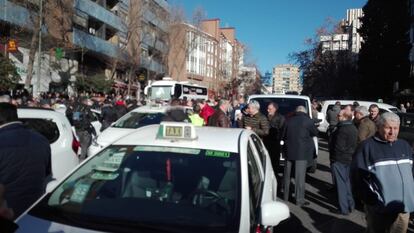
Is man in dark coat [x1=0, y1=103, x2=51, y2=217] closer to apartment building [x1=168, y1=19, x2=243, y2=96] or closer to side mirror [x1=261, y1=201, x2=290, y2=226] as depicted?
side mirror [x1=261, y1=201, x2=290, y2=226]

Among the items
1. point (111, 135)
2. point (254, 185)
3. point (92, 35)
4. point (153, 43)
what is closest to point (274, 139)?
point (111, 135)

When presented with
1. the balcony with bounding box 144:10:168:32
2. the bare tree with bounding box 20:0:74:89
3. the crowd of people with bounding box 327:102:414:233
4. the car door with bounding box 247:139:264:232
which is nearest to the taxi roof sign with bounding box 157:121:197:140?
the car door with bounding box 247:139:264:232

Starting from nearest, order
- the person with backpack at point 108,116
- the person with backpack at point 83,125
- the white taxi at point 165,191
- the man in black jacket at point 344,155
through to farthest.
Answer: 1. the white taxi at point 165,191
2. the man in black jacket at point 344,155
3. the person with backpack at point 83,125
4. the person with backpack at point 108,116

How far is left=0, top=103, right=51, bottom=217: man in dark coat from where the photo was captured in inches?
156

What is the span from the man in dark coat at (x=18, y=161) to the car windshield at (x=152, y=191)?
1.74ft

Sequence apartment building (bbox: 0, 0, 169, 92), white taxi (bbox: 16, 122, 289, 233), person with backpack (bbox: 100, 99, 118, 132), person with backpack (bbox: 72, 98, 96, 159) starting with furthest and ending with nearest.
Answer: apartment building (bbox: 0, 0, 169, 92)
person with backpack (bbox: 100, 99, 118, 132)
person with backpack (bbox: 72, 98, 96, 159)
white taxi (bbox: 16, 122, 289, 233)

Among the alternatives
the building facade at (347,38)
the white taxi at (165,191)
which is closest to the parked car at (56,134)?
the white taxi at (165,191)

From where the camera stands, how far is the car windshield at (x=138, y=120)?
11.6 m

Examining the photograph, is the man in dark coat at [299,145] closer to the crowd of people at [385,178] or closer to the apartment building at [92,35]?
the crowd of people at [385,178]

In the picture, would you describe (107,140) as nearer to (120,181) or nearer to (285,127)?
(285,127)

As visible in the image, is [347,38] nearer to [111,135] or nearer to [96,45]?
[96,45]

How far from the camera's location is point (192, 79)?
8938 cm

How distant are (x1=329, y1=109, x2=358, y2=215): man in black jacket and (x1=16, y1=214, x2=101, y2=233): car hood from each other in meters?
5.81

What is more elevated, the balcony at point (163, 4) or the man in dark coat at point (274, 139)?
the balcony at point (163, 4)
